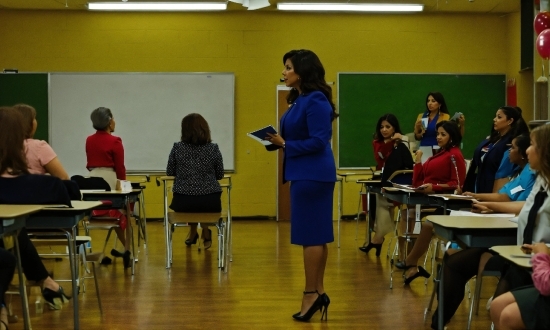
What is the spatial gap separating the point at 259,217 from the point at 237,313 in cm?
634

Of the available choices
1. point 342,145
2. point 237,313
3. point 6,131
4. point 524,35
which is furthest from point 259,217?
point 6,131

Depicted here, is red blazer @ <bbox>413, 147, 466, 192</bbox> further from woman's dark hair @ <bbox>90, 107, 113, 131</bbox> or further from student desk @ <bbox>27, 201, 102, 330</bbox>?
student desk @ <bbox>27, 201, 102, 330</bbox>

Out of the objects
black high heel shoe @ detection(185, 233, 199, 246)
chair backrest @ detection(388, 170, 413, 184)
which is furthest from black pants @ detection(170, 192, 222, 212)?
chair backrest @ detection(388, 170, 413, 184)

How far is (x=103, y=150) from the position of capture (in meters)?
7.15

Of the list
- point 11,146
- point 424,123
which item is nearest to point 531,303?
point 11,146

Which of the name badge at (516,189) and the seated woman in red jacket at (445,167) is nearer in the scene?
the name badge at (516,189)

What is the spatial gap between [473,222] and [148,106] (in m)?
7.85

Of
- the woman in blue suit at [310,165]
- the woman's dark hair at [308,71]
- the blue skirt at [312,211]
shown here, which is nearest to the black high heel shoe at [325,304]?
the woman in blue suit at [310,165]

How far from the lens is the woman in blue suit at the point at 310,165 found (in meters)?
4.67

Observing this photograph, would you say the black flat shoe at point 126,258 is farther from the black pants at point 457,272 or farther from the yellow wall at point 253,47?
the yellow wall at point 253,47

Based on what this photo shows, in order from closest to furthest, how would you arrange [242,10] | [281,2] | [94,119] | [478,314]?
[478,314] < [94,119] < [281,2] < [242,10]

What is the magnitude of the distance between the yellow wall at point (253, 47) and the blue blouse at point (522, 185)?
650 centimetres

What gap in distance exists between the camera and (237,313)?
5.12 m

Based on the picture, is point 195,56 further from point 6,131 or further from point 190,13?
point 6,131
